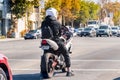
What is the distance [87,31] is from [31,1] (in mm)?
11396

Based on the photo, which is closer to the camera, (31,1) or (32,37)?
(32,37)

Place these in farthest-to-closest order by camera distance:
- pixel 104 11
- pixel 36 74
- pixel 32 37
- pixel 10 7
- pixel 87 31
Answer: pixel 104 11, pixel 87 31, pixel 10 7, pixel 32 37, pixel 36 74

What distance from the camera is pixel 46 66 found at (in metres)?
12.5

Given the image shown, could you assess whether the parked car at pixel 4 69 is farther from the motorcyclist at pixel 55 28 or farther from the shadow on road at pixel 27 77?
the motorcyclist at pixel 55 28

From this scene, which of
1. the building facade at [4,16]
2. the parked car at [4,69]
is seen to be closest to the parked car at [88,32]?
the building facade at [4,16]

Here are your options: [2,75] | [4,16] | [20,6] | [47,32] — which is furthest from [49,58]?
[20,6]

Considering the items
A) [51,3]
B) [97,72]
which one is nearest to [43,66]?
[97,72]

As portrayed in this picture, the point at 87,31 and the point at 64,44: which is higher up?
the point at 64,44

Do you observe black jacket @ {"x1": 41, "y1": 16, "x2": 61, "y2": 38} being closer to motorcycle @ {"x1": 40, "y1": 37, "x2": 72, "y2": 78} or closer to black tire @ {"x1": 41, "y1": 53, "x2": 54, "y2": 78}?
motorcycle @ {"x1": 40, "y1": 37, "x2": 72, "y2": 78}

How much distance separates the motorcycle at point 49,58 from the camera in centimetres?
1255

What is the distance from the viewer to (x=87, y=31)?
73062mm

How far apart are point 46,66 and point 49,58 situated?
0.39 m

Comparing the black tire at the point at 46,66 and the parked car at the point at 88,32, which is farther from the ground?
the black tire at the point at 46,66

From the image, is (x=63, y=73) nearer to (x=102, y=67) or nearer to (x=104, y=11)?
(x=102, y=67)
